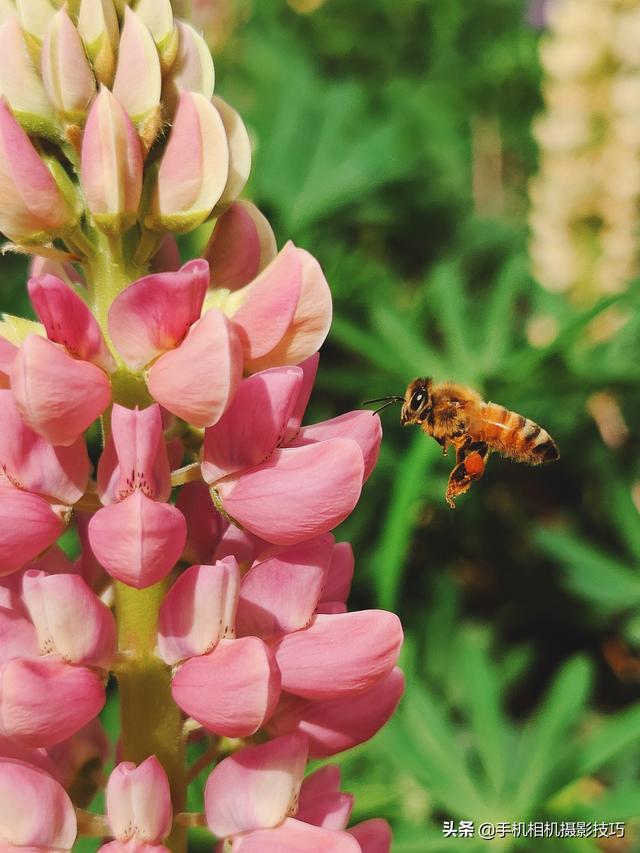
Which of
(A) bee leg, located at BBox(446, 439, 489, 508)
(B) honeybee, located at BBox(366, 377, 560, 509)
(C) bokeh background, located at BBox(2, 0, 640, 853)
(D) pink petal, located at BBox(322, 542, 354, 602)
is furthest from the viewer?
(C) bokeh background, located at BBox(2, 0, 640, 853)

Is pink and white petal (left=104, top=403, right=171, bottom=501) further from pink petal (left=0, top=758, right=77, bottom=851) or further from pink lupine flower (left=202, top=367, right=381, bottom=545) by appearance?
pink petal (left=0, top=758, right=77, bottom=851)

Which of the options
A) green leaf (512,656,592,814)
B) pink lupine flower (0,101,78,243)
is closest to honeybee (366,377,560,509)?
A: pink lupine flower (0,101,78,243)

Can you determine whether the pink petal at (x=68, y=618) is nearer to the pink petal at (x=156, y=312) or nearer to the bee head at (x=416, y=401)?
the pink petal at (x=156, y=312)

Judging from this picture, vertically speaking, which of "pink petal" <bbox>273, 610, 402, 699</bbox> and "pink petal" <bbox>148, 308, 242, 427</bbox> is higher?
"pink petal" <bbox>148, 308, 242, 427</bbox>

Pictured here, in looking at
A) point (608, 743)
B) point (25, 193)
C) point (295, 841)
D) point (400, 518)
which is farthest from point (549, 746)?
point (25, 193)

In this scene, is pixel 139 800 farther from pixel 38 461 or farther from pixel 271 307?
pixel 271 307

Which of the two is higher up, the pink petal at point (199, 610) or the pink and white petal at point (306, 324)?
the pink and white petal at point (306, 324)

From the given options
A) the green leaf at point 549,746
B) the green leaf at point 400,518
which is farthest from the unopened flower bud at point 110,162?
the green leaf at point 549,746
